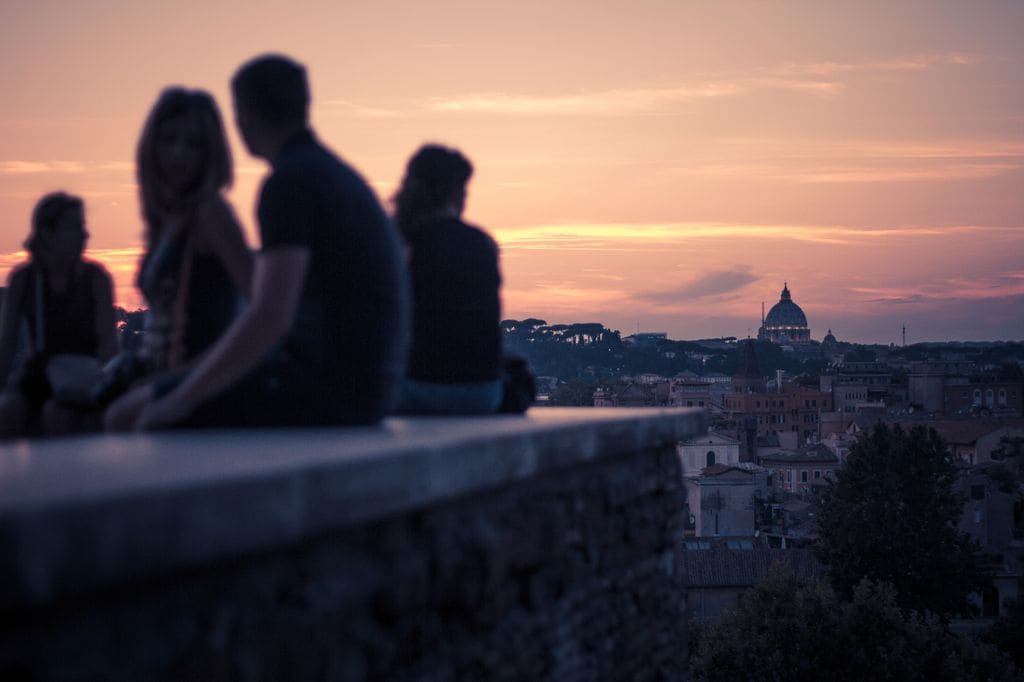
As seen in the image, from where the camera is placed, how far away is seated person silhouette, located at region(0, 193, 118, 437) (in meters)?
4.36

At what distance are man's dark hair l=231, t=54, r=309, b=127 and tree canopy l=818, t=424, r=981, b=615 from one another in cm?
3940

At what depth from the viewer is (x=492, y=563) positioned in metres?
3.01

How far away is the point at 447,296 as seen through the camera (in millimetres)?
4535

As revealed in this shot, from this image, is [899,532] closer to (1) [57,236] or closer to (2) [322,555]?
(1) [57,236]

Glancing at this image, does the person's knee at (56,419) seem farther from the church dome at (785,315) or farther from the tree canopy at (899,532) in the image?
the church dome at (785,315)

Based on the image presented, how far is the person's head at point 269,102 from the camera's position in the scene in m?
3.29

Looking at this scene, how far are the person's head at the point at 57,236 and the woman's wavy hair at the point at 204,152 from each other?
1.10 m

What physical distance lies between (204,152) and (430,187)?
4.69 ft

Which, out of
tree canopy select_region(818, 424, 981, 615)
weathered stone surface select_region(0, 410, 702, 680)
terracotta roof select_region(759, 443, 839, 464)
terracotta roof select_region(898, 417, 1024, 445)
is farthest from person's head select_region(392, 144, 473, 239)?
terracotta roof select_region(759, 443, 839, 464)

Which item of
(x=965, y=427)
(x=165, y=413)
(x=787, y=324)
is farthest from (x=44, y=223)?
(x=787, y=324)

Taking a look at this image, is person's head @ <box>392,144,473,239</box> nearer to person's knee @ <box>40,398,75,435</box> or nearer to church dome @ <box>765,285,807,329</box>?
person's knee @ <box>40,398,75,435</box>

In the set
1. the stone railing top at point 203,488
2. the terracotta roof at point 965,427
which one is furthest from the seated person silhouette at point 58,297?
the terracotta roof at point 965,427

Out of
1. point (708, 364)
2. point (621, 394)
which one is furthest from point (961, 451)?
point (708, 364)

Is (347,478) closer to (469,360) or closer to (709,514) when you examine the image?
(469,360)
